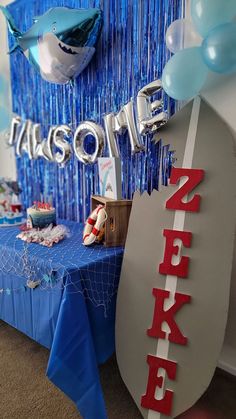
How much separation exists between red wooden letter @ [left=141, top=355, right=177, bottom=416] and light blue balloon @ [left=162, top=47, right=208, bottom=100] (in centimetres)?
111

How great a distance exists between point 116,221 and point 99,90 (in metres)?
0.83

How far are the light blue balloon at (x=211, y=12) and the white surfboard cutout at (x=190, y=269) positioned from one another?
278 mm

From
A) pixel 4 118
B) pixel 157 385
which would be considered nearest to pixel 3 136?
pixel 4 118

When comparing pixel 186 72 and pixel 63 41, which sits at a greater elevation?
pixel 63 41

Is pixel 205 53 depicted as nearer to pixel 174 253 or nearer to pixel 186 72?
pixel 186 72

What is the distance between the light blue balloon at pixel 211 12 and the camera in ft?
3.45

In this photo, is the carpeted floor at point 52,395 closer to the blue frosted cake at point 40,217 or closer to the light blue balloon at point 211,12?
the blue frosted cake at point 40,217

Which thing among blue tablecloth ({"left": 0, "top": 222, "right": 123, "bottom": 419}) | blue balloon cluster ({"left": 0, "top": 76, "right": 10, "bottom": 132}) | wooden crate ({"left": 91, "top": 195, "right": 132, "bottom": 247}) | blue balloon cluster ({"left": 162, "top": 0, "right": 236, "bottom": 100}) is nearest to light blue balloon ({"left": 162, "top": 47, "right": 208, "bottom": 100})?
blue balloon cluster ({"left": 162, "top": 0, "right": 236, "bottom": 100})

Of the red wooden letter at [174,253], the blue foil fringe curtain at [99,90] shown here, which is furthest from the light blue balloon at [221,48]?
the red wooden letter at [174,253]

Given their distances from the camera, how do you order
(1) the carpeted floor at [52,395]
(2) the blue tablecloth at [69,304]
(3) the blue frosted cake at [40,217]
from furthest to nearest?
(3) the blue frosted cake at [40,217] < (1) the carpeted floor at [52,395] < (2) the blue tablecloth at [69,304]

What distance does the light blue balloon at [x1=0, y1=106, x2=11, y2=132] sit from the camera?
2.25 m

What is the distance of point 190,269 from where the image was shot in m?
1.18

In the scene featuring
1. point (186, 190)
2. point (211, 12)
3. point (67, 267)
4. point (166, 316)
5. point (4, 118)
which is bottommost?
point (166, 316)

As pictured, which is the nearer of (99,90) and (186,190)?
(186,190)
